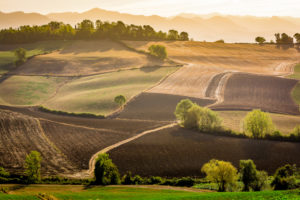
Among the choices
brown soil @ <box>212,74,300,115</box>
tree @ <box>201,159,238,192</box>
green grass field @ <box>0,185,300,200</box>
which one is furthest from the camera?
brown soil @ <box>212,74,300,115</box>

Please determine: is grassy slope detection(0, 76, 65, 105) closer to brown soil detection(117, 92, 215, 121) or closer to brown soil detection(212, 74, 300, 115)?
brown soil detection(117, 92, 215, 121)

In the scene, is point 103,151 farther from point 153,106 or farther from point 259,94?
point 259,94

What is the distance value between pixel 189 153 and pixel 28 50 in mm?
121292

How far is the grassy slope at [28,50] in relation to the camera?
129500 mm

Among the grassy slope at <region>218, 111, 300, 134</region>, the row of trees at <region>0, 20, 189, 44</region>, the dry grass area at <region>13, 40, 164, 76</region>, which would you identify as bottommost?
the grassy slope at <region>218, 111, 300, 134</region>

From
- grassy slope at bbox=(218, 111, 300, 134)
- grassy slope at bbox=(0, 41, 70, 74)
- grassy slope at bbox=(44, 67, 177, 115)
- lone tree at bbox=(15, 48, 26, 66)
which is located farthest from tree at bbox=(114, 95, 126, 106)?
lone tree at bbox=(15, 48, 26, 66)

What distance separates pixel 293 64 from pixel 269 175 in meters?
97.9

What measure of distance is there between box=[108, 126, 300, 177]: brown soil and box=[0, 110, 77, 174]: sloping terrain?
32.2ft

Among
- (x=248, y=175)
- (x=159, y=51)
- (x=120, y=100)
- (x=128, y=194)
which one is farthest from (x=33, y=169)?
(x=159, y=51)

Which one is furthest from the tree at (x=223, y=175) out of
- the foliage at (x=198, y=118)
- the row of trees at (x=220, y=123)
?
the foliage at (x=198, y=118)

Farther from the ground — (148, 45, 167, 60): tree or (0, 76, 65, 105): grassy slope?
(148, 45, 167, 60): tree

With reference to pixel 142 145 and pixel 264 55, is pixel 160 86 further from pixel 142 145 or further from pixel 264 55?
pixel 264 55

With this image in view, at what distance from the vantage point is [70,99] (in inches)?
3760

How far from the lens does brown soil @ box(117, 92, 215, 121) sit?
7944cm
